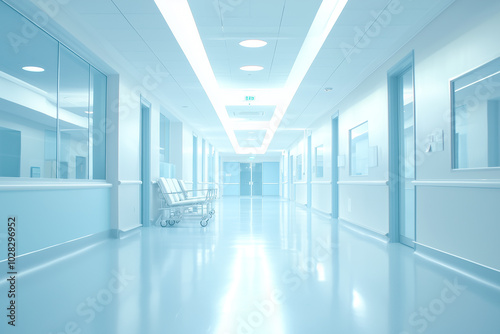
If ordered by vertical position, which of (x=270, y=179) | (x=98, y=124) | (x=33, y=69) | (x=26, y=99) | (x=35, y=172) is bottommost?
(x=270, y=179)

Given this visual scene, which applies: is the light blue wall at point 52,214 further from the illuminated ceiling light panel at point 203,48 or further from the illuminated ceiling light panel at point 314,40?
the illuminated ceiling light panel at point 314,40

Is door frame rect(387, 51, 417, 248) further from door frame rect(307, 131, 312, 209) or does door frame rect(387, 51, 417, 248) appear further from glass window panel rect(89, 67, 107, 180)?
door frame rect(307, 131, 312, 209)

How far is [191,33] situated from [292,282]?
471 centimetres

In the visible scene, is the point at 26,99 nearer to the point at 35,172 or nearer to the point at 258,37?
the point at 35,172

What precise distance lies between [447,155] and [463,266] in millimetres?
1246

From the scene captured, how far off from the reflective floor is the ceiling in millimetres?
3032

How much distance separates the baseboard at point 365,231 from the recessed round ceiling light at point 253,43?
3859 mm

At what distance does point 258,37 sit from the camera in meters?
6.25

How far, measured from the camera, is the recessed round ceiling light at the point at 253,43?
651cm

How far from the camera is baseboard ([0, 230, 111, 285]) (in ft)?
13.6

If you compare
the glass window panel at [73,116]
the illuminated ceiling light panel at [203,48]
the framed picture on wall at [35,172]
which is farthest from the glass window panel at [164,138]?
the framed picture on wall at [35,172]

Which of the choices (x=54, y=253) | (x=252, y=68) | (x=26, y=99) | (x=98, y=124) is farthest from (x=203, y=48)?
(x=54, y=253)

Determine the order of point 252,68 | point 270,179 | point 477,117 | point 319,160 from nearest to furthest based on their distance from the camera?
point 477,117 → point 252,68 → point 319,160 → point 270,179

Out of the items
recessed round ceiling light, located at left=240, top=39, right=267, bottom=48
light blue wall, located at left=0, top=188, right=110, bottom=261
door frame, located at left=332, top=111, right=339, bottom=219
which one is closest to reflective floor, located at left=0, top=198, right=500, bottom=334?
light blue wall, located at left=0, top=188, right=110, bottom=261
